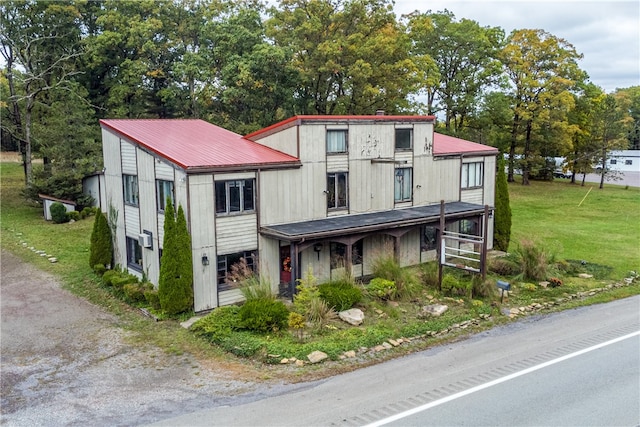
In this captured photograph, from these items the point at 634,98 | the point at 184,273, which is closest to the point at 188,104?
the point at 184,273

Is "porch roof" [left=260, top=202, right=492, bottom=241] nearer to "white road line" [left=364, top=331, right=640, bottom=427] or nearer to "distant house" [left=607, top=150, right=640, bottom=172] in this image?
"white road line" [left=364, top=331, right=640, bottom=427]

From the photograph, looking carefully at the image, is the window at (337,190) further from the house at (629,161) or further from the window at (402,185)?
the house at (629,161)

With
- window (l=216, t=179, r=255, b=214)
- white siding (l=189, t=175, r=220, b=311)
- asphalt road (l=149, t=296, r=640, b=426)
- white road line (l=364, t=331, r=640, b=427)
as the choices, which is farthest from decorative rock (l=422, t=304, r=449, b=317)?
white siding (l=189, t=175, r=220, b=311)

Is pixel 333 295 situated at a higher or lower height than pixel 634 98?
lower

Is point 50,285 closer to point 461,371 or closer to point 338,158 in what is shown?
point 338,158

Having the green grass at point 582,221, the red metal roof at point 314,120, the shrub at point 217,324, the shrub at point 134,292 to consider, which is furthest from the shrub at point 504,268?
the shrub at point 134,292

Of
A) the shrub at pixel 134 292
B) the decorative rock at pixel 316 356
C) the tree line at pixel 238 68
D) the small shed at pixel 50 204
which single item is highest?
the tree line at pixel 238 68

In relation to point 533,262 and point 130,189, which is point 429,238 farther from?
point 130,189
